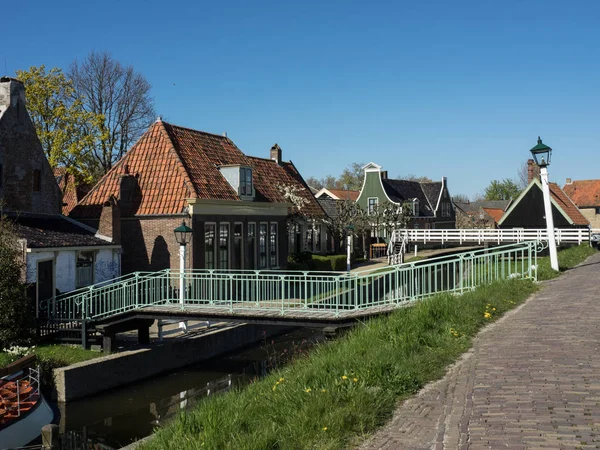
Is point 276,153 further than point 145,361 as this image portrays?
Yes

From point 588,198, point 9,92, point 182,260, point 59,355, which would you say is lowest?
point 59,355

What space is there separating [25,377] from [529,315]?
37.7 ft

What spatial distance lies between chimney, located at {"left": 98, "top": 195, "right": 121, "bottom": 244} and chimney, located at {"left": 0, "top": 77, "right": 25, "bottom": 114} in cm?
498

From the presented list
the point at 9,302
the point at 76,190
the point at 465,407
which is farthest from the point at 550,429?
the point at 76,190

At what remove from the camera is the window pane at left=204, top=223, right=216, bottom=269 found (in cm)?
2750

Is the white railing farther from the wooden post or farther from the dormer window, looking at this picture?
the wooden post

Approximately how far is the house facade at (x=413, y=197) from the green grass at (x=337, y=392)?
44201mm

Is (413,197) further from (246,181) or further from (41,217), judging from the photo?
(41,217)

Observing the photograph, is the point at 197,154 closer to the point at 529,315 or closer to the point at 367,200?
the point at 529,315

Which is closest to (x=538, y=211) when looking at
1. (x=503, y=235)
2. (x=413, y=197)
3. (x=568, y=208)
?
(x=568, y=208)

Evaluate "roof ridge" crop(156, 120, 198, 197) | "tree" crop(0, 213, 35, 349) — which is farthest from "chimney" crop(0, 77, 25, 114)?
"tree" crop(0, 213, 35, 349)

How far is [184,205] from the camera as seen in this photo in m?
26.5

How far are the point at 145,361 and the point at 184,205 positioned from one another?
339 inches

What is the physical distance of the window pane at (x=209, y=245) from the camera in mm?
27497
